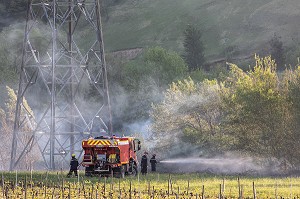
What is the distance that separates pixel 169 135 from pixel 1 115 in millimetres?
20800

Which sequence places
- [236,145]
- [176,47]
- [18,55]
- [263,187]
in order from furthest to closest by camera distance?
[176,47]
[18,55]
[236,145]
[263,187]

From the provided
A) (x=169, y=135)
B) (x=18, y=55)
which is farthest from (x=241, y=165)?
(x=18, y=55)

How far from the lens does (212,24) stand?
588 ft

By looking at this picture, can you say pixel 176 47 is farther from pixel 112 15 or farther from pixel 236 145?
pixel 236 145

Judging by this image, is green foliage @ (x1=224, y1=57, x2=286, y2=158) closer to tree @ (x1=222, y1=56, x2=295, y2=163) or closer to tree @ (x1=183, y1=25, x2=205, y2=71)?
tree @ (x1=222, y1=56, x2=295, y2=163)

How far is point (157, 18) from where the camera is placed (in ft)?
629

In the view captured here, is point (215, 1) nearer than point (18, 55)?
No

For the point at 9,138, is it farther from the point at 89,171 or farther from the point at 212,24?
the point at 212,24

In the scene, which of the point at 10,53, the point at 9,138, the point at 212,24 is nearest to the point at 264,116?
the point at 9,138

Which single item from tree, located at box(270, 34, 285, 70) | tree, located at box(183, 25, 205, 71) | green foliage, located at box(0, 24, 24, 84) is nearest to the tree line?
green foliage, located at box(0, 24, 24, 84)

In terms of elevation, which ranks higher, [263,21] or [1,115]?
[263,21]

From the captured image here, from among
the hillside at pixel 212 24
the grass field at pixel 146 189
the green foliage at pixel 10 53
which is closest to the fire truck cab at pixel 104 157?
the grass field at pixel 146 189

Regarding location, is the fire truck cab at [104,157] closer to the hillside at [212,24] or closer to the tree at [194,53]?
the tree at [194,53]

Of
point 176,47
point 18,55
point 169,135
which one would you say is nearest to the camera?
point 169,135
